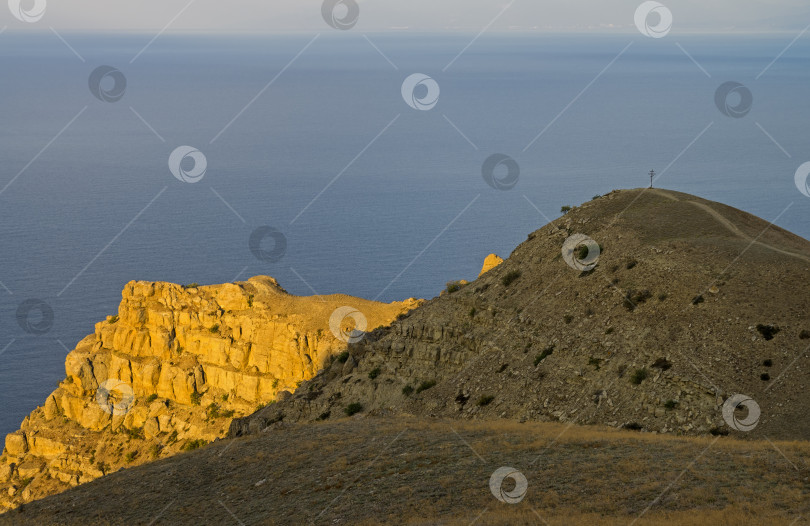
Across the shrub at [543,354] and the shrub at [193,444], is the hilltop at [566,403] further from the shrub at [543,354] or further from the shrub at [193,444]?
the shrub at [193,444]

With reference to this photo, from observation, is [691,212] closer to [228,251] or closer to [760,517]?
[760,517]

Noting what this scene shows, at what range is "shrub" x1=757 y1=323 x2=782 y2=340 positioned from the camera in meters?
40.8

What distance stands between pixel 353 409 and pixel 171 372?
45183mm

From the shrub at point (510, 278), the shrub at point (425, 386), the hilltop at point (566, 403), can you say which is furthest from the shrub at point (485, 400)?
the shrub at point (510, 278)

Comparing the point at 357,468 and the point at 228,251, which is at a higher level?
the point at 228,251

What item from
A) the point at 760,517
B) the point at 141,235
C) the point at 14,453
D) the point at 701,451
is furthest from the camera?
the point at 141,235

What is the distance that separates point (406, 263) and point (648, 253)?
137 metres

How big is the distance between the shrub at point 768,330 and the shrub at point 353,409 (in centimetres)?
2140

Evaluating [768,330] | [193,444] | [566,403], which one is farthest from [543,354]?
[193,444]

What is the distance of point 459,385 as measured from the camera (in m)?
48.8

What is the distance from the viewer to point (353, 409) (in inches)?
2026

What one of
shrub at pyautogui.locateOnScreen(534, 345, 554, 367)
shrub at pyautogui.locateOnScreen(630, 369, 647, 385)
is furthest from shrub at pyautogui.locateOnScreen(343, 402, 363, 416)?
shrub at pyautogui.locateOnScreen(630, 369, 647, 385)

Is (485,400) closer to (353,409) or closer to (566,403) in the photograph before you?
(566,403)

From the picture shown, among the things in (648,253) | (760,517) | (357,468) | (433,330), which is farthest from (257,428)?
(760,517)
